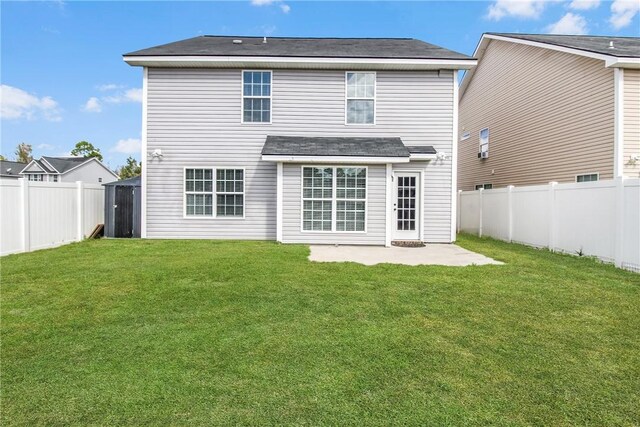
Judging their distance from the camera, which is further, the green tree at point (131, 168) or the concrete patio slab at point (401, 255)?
the green tree at point (131, 168)

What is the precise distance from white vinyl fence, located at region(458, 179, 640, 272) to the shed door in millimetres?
11899

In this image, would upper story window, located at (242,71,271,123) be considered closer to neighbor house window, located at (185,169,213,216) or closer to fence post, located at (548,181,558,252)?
neighbor house window, located at (185,169,213,216)

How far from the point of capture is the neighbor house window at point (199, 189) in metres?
10.9

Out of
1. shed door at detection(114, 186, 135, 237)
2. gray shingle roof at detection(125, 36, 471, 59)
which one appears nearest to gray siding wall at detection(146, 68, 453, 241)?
gray shingle roof at detection(125, 36, 471, 59)

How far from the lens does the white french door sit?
421 inches

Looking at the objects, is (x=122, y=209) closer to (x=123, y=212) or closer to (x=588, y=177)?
(x=123, y=212)

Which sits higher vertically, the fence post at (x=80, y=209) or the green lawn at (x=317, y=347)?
the fence post at (x=80, y=209)

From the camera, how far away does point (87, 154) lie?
47344 mm

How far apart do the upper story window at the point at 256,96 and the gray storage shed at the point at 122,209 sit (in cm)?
Result: 415

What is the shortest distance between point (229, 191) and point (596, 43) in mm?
12879

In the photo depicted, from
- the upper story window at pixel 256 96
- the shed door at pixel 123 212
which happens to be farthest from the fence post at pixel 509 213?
the shed door at pixel 123 212

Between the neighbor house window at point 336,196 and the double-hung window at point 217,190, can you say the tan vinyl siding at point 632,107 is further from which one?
the double-hung window at point 217,190

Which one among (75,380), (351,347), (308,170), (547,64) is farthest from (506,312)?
(547,64)

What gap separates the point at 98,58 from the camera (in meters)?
17.0
